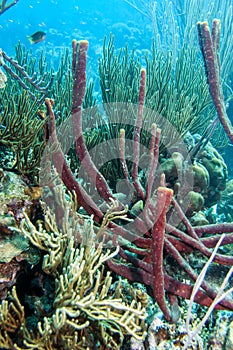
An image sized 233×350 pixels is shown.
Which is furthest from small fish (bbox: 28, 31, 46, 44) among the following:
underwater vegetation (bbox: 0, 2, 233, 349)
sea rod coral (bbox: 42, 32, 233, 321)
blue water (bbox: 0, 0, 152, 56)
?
blue water (bbox: 0, 0, 152, 56)

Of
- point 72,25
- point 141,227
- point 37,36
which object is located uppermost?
point 72,25

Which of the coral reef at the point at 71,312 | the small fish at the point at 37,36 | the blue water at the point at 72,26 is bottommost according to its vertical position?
the coral reef at the point at 71,312

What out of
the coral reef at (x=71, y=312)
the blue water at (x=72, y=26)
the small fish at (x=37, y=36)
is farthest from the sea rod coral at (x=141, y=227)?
the blue water at (x=72, y=26)

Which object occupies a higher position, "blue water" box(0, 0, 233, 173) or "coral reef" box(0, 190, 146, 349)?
"blue water" box(0, 0, 233, 173)

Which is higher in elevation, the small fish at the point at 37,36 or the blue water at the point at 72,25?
the blue water at the point at 72,25

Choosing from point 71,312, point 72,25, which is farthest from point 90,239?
A: point 72,25

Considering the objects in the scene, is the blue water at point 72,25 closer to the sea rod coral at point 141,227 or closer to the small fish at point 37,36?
the small fish at point 37,36

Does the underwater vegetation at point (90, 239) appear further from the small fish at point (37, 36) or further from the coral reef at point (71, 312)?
the small fish at point (37, 36)

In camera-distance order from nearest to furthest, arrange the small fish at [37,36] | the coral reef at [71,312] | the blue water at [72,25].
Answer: the coral reef at [71,312], the small fish at [37,36], the blue water at [72,25]

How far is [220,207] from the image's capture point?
5.23 meters

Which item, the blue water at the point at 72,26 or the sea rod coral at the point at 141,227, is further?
the blue water at the point at 72,26

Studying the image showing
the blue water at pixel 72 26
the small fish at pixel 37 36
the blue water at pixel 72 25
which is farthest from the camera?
the blue water at pixel 72 25

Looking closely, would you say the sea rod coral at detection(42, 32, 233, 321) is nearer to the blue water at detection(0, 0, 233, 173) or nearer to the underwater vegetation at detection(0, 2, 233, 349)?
the underwater vegetation at detection(0, 2, 233, 349)

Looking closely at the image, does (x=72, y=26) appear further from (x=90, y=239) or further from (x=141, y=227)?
(x=90, y=239)
